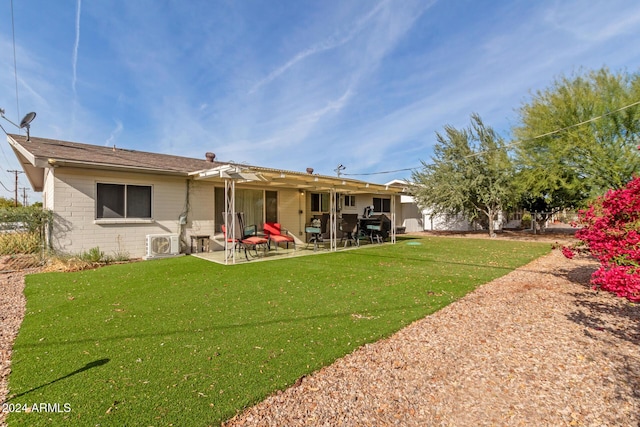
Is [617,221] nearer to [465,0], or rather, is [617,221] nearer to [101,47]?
[465,0]

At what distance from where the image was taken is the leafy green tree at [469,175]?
655 inches

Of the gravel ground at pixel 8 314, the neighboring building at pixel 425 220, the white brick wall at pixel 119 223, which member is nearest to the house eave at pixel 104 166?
the white brick wall at pixel 119 223

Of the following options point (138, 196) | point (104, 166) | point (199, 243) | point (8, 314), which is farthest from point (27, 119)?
point (8, 314)

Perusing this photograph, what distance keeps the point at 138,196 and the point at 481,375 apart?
32.4ft

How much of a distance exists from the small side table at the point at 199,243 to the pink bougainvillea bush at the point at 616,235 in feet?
32.8

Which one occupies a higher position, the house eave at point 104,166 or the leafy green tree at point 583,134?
the leafy green tree at point 583,134

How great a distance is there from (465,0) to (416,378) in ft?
40.1

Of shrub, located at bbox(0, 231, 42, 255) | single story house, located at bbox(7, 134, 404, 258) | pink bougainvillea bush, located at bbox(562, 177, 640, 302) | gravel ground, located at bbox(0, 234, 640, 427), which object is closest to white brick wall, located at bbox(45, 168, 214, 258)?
single story house, located at bbox(7, 134, 404, 258)

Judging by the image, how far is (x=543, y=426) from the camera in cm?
211

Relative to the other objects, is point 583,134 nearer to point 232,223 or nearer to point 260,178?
point 260,178

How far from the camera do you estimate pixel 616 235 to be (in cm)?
476

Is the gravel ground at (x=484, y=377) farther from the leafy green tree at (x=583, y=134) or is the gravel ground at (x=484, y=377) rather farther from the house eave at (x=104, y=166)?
the leafy green tree at (x=583, y=134)

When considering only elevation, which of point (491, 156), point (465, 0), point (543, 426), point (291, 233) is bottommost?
point (543, 426)

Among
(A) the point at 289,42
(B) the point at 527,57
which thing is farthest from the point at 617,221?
(A) the point at 289,42
